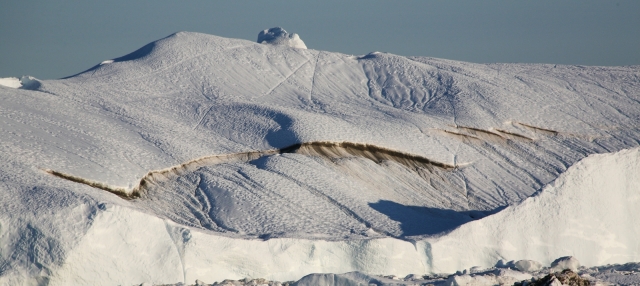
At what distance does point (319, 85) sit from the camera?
1975cm

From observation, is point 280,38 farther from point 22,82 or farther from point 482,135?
point 22,82

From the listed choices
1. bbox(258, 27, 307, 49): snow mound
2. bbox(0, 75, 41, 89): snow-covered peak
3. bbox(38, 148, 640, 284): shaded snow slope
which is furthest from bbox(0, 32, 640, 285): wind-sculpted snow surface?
bbox(258, 27, 307, 49): snow mound

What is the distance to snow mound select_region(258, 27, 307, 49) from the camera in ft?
72.0

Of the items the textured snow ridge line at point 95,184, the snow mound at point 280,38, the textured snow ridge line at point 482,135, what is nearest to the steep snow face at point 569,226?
the textured snow ridge line at point 482,135

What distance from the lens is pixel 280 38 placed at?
2212 centimetres

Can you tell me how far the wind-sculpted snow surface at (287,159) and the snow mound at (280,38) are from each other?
2.40 ft

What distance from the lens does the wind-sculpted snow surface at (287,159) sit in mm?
10703

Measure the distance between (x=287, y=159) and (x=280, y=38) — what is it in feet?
26.0

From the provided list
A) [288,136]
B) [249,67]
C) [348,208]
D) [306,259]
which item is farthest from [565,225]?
[249,67]

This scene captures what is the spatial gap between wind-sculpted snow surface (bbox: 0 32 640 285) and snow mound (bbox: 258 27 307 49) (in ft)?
2.40

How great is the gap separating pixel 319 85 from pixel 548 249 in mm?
8745

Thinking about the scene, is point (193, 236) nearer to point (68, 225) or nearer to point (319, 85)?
point (68, 225)

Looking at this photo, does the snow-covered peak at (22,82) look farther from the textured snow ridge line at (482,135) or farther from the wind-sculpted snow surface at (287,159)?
the textured snow ridge line at (482,135)

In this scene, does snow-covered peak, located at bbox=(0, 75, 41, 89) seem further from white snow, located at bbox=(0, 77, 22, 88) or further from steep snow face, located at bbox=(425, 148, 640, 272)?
steep snow face, located at bbox=(425, 148, 640, 272)
